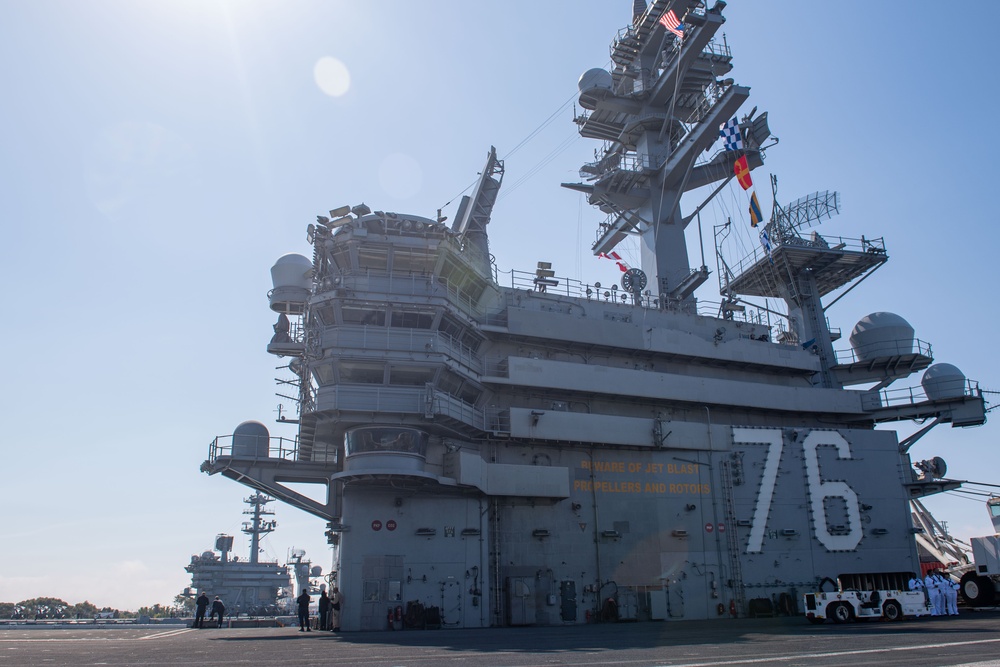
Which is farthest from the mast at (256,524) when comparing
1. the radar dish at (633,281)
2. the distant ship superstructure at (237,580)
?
the radar dish at (633,281)

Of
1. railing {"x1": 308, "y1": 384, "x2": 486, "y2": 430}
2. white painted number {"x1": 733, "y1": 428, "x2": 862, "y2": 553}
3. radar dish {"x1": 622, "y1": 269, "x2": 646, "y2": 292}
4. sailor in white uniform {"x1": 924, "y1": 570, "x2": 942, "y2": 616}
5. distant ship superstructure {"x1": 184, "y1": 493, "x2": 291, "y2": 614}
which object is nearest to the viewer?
railing {"x1": 308, "y1": 384, "x2": 486, "y2": 430}

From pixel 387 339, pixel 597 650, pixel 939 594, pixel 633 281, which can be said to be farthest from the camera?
pixel 633 281

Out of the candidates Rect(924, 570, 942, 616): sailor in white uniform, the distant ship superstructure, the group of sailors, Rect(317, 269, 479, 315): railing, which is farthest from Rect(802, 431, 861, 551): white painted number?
the distant ship superstructure

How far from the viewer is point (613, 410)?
34438 mm

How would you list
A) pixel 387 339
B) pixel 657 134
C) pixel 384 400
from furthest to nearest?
1. pixel 657 134
2. pixel 387 339
3. pixel 384 400

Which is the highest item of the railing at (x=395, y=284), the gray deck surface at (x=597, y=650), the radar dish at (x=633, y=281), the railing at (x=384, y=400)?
the radar dish at (x=633, y=281)

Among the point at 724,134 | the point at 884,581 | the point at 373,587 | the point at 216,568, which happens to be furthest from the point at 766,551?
the point at 216,568

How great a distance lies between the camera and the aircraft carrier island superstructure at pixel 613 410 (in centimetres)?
2845

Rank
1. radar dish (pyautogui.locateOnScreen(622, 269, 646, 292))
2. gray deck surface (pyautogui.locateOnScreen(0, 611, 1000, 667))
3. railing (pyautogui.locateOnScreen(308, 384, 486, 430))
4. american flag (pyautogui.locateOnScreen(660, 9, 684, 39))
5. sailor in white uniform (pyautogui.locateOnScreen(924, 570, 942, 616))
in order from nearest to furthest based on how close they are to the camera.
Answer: gray deck surface (pyautogui.locateOnScreen(0, 611, 1000, 667))
railing (pyautogui.locateOnScreen(308, 384, 486, 430))
sailor in white uniform (pyautogui.locateOnScreen(924, 570, 942, 616))
american flag (pyautogui.locateOnScreen(660, 9, 684, 39))
radar dish (pyautogui.locateOnScreen(622, 269, 646, 292))

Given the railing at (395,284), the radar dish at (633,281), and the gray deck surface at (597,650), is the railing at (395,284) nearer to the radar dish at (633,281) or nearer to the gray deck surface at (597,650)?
the radar dish at (633,281)

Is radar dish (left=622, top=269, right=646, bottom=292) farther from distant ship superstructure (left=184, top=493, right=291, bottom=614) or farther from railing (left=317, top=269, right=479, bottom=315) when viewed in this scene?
distant ship superstructure (left=184, top=493, right=291, bottom=614)

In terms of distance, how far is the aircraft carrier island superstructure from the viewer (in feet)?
93.4

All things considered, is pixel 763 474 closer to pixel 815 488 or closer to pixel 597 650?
pixel 815 488

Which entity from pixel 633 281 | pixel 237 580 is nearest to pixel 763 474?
pixel 633 281
